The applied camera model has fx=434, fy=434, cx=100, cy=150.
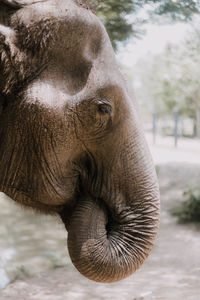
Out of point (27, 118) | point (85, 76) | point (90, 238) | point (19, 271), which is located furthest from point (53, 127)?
point (19, 271)

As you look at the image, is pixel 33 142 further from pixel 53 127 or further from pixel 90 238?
pixel 90 238

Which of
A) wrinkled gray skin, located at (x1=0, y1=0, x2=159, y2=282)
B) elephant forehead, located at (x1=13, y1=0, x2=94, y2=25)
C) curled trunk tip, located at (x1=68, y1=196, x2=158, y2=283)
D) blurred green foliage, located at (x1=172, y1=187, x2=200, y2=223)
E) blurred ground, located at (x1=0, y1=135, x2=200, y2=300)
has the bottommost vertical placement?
blurred green foliage, located at (x1=172, y1=187, x2=200, y2=223)

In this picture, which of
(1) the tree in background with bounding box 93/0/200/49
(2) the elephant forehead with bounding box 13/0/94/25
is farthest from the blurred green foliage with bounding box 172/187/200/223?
(2) the elephant forehead with bounding box 13/0/94/25

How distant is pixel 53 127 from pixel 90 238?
524 millimetres

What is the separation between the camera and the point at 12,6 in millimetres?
1820

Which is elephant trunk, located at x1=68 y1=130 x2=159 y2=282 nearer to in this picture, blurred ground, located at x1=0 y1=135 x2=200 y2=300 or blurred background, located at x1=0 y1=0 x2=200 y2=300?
blurred background, located at x1=0 y1=0 x2=200 y2=300

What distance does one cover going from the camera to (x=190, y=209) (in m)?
9.50

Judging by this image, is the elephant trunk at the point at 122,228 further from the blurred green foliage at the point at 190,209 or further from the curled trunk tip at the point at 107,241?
the blurred green foliage at the point at 190,209

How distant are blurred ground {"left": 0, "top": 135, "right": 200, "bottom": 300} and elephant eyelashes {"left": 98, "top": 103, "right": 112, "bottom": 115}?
203 centimetres

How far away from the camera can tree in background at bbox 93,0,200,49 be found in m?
4.48

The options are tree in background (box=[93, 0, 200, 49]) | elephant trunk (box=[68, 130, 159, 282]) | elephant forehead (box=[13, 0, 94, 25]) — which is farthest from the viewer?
tree in background (box=[93, 0, 200, 49])

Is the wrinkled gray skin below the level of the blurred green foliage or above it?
above

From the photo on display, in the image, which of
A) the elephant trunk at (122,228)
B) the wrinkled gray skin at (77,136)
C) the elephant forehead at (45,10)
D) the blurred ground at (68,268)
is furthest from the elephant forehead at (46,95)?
the blurred ground at (68,268)

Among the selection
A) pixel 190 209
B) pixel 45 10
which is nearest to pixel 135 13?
pixel 45 10
